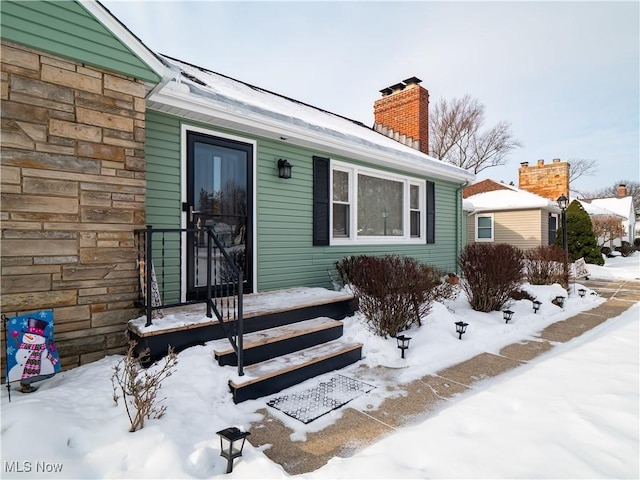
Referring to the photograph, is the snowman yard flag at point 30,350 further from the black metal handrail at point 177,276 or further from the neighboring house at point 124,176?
the black metal handrail at point 177,276

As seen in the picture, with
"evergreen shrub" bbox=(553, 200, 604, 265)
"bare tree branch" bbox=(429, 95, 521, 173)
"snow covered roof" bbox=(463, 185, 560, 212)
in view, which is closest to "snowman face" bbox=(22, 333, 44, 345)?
"snow covered roof" bbox=(463, 185, 560, 212)

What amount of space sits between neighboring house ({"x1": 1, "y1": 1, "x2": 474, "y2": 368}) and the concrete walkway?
6.02 feet

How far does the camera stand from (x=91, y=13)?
111 inches

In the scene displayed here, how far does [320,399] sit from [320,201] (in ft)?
11.3

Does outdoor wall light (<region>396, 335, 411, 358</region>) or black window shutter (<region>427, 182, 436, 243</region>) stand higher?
black window shutter (<region>427, 182, 436, 243</region>)

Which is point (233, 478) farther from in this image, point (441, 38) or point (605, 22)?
point (605, 22)

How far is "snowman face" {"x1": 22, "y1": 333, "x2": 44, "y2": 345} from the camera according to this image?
8.23 feet

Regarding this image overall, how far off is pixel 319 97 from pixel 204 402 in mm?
14819

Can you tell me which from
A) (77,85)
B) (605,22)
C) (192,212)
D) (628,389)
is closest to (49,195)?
(77,85)

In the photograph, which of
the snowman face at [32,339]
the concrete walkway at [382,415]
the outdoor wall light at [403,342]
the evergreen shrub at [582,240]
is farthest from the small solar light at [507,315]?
the evergreen shrub at [582,240]

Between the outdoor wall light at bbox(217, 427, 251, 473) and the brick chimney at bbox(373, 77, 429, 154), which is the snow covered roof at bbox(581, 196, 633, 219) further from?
the outdoor wall light at bbox(217, 427, 251, 473)

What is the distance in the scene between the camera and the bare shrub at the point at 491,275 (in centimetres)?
542

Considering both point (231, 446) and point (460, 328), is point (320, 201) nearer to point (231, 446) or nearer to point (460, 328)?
point (460, 328)

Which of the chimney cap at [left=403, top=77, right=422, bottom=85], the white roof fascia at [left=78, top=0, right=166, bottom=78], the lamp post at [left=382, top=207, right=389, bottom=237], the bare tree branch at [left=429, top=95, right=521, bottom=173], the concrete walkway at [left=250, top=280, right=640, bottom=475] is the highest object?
the bare tree branch at [left=429, top=95, right=521, bottom=173]
